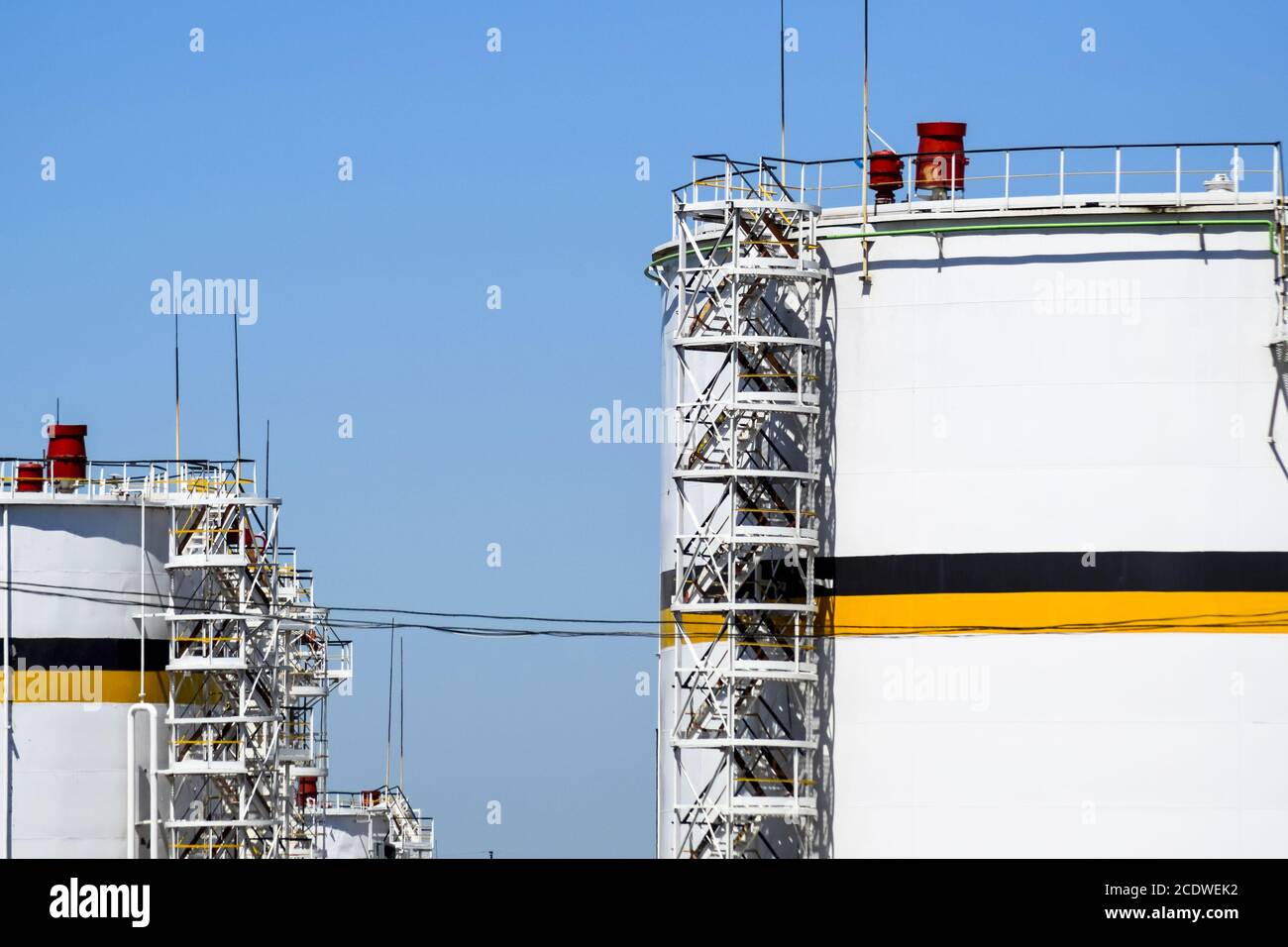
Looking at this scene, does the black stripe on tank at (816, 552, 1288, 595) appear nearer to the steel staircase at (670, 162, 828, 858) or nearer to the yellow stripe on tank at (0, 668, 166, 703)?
the steel staircase at (670, 162, 828, 858)

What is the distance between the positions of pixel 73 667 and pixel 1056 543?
21.9 meters

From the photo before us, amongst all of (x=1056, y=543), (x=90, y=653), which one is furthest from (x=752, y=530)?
(x=90, y=653)

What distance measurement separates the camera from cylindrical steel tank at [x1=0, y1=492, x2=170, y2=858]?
51.7 m

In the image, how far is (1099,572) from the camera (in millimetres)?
42938

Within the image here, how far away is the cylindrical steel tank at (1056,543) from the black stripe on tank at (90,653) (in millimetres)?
16501

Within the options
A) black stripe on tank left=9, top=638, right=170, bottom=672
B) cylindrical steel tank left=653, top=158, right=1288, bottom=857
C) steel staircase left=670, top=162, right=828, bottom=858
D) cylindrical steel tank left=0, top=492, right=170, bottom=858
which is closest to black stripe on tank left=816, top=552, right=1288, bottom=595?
cylindrical steel tank left=653, top=158, right=1288, bottom=857

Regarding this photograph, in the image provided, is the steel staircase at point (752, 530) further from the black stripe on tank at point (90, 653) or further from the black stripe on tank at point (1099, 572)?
the black stripe on tank at point (90, 653)

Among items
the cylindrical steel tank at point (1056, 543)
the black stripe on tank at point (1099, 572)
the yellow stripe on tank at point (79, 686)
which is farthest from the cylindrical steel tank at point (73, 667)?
the black stripe on tank at point (1099, 572)

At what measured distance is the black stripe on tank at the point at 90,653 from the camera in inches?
2037

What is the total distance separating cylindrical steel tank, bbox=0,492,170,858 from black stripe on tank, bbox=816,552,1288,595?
18560mm

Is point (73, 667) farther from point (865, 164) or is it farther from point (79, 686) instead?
point (865, 164)

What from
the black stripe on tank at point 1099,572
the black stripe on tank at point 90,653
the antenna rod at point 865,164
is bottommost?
the black stripe on tank at point 90,653
